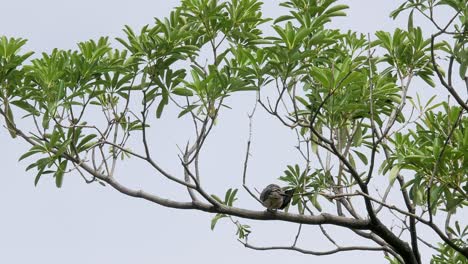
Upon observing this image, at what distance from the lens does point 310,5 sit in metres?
6.46

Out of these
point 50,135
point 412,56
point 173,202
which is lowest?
point 173,202

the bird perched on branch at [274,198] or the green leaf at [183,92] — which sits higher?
the green leaf at [183,92]

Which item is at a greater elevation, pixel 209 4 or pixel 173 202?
pixel 209 4

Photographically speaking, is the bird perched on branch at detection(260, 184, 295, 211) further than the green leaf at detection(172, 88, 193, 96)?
Yes

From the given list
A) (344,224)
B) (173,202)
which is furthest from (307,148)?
(173,202)

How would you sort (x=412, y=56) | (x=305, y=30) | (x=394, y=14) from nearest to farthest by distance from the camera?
1. (x=305, y=30)
2. (x=394, y=14)
3. (x=412, y=56)

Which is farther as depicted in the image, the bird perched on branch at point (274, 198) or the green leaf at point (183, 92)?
the bird perched on branch at point (274, 198)

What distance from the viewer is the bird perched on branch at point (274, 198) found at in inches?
243

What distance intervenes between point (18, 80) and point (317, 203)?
9.29ft

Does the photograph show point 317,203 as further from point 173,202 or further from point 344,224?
point 173,202

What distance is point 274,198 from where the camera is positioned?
6.16 m

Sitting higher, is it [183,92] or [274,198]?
[183,92]

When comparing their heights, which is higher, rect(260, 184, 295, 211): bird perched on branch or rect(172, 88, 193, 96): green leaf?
rect(172, 88, 193, 96): green leaf

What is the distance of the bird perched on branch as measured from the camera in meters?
6.16
